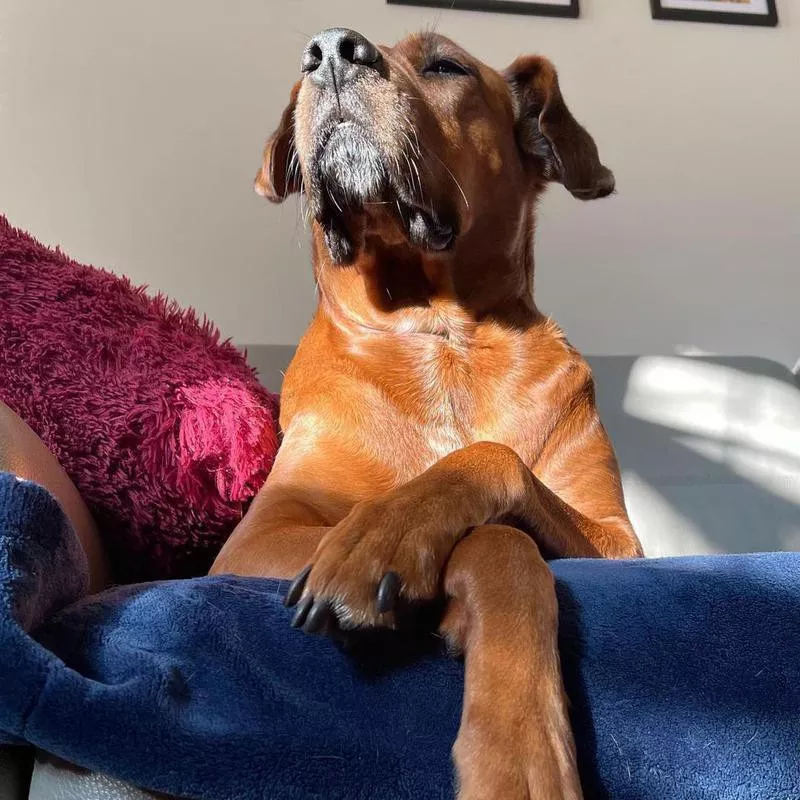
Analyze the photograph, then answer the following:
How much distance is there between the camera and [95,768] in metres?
0.59

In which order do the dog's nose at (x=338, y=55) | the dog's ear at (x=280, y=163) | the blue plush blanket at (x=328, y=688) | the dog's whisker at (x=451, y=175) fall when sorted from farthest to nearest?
the dog's ear at (x=280, y=163) → the dog's whisker at (x=451, y=175) → the dog's nose at (x=338, y=55) → the blue plush blanket at (x=328, y=688)

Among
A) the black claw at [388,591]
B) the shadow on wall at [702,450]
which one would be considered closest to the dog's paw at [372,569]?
the black claw at [388,591]

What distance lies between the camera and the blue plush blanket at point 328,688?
0.58 m

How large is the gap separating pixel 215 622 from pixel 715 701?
1.31 ft

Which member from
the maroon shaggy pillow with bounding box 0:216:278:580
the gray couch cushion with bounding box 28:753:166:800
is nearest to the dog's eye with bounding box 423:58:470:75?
the maroon shaggy pillow with bounding box 0:216:278:580

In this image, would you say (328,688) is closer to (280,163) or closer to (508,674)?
(508,674)

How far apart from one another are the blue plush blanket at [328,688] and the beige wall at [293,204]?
5.70 feet

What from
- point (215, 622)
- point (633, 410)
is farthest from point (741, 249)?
point (215, 622)

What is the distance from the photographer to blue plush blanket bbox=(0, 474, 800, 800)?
58cm

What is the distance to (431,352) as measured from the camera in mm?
1337

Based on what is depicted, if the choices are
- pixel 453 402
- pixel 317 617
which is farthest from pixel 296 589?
pixel 453 402

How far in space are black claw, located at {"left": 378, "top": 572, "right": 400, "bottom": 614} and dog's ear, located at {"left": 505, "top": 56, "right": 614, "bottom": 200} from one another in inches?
40.3

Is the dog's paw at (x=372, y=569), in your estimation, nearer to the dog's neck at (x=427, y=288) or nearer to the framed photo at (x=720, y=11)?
the dog's neck at (x=427, y=288)

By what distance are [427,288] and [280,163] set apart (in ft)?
1.31
